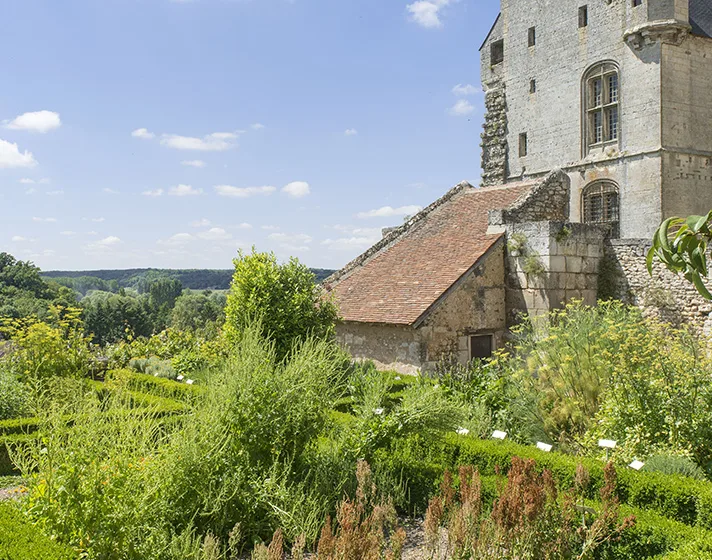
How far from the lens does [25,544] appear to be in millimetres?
3908

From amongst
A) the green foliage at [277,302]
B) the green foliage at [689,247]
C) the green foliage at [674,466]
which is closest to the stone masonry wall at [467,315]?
the green foliage at [277,302]

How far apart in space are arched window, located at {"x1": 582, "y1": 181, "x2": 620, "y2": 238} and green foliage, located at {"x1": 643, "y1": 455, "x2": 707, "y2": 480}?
622 inches

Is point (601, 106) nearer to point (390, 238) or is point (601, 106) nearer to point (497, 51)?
point (497, 51)

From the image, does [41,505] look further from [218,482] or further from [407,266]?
[407,266]

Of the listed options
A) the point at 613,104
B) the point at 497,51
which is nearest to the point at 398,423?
the point at 613,104

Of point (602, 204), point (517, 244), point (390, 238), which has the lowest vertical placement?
point (517, 244)

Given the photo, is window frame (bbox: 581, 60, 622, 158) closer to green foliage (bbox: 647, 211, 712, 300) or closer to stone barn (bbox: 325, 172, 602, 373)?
stone barn (bbox: 325, 172, 602, 373)

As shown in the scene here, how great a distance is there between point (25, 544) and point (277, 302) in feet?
23.4

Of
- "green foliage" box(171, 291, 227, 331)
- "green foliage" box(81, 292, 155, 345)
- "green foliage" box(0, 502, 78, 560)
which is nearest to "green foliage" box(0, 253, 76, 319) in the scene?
"green foliage" box(81, 292, 155, 345)

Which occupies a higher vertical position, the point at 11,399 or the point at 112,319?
the point at 11,399

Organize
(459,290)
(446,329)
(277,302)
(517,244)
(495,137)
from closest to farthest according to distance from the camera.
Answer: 1. (277,302)
2. (446,329)
3. (459,290)
4. (517,244)
5. (495,137)

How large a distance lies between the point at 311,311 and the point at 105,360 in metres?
6.10

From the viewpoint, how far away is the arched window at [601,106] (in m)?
20.6

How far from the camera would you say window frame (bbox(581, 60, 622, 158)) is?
2053cm
